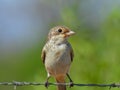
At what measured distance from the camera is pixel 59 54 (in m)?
9.48

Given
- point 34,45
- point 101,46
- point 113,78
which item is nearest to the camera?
point 113,78

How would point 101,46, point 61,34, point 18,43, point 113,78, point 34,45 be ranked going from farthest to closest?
point 18,43
point 34,45
point 101,46
point 113,78
point 61,34

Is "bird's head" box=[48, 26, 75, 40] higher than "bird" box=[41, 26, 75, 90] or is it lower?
higher

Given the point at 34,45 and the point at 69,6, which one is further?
the point at 34,45

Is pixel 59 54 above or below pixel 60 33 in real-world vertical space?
below

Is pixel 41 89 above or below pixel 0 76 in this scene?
above

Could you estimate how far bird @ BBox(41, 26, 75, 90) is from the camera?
31.0 ft

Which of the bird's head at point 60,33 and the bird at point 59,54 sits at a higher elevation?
the bird's head at point 60,33

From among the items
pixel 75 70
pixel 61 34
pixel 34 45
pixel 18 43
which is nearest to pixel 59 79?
pixel 61 34

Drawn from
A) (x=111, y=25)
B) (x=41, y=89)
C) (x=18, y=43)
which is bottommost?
(x=18, y=43)

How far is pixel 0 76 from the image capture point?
2077 centimetres

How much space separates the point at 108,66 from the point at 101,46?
53 centimetres

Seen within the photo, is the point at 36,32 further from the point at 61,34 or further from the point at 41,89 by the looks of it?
the point at 61,34

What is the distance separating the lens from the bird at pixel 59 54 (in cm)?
944
